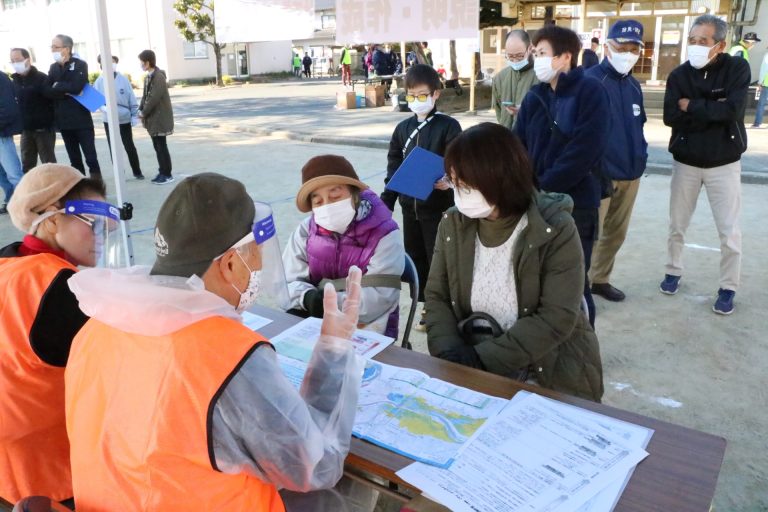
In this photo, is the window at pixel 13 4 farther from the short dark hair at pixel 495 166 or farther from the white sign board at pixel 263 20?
the short dark hair at pixel 495 166

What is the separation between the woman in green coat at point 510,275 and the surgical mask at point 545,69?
4.45 feet

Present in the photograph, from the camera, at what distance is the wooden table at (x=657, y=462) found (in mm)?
1234

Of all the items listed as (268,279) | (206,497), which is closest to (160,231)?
(268,279)

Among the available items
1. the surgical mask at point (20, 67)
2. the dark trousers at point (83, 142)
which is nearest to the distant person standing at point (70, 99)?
the dark trousers at point (83, 142)

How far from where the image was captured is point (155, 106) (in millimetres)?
7520

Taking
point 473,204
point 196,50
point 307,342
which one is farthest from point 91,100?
point 196,50

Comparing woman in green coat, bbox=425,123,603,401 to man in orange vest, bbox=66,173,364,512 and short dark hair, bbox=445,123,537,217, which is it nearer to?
short dark hair, bbox=445,123,537,217

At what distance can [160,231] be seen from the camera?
1.21 metres

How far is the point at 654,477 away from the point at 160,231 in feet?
3.72

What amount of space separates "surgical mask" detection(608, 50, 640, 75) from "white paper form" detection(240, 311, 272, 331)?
2.58 m

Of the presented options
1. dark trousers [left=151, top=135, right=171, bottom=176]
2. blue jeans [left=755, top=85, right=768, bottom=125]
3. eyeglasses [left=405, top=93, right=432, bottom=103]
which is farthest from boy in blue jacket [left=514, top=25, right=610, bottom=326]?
blue jeans [left=755, top=85, right=768, bottom=125]

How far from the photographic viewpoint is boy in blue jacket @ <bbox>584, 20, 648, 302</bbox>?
354 cm

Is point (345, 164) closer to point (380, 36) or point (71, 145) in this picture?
point (380, 36)

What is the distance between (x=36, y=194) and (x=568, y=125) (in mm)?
2410
